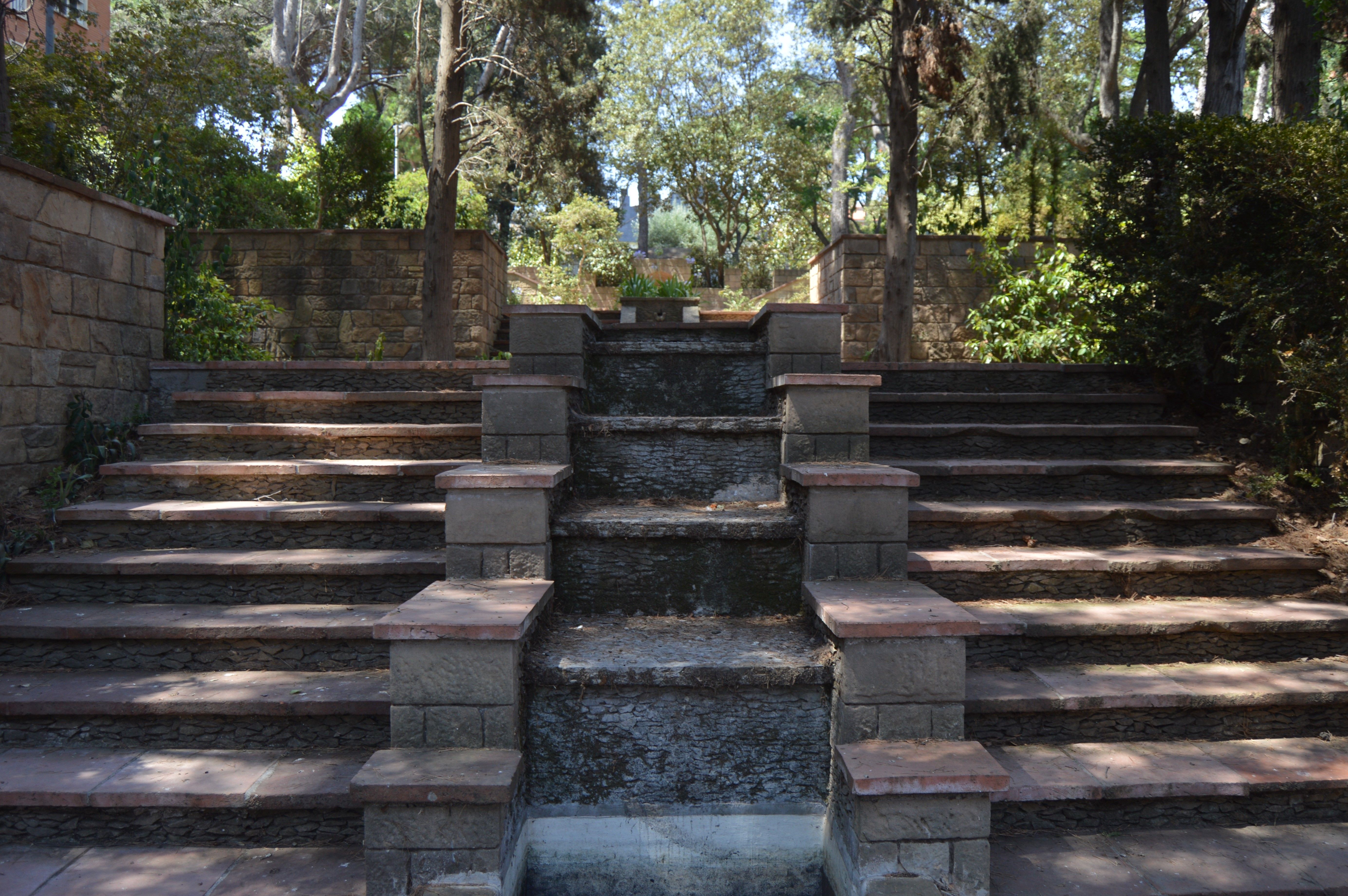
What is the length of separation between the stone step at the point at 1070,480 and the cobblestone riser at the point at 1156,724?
1.41 m

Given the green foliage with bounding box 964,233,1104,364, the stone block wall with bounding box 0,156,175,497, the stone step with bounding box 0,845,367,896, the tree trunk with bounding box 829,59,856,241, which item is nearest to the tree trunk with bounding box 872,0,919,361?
the green foliage with bounding box 964,233,1104,364

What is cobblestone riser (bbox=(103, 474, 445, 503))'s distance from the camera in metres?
4.21

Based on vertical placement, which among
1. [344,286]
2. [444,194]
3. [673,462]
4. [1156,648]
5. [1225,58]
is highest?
[1225,58]

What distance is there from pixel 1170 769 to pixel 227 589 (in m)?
3.87

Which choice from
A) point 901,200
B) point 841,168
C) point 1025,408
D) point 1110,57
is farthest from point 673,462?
point 841,168

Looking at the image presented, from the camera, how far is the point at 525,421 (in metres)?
3.68

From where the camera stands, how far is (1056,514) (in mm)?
3920

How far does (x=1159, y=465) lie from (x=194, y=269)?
275 inches

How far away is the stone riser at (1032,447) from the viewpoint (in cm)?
469

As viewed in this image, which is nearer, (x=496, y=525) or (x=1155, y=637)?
(x=496, y=525)

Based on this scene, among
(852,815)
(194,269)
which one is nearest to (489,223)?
(194,269)

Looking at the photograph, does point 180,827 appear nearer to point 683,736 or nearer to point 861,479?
point 683,736

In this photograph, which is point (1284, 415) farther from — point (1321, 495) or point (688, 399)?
point (688, 399)

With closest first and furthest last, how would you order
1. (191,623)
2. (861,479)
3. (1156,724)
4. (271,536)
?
(1156,724)
(861,479)
(191,623)
(271,536)
